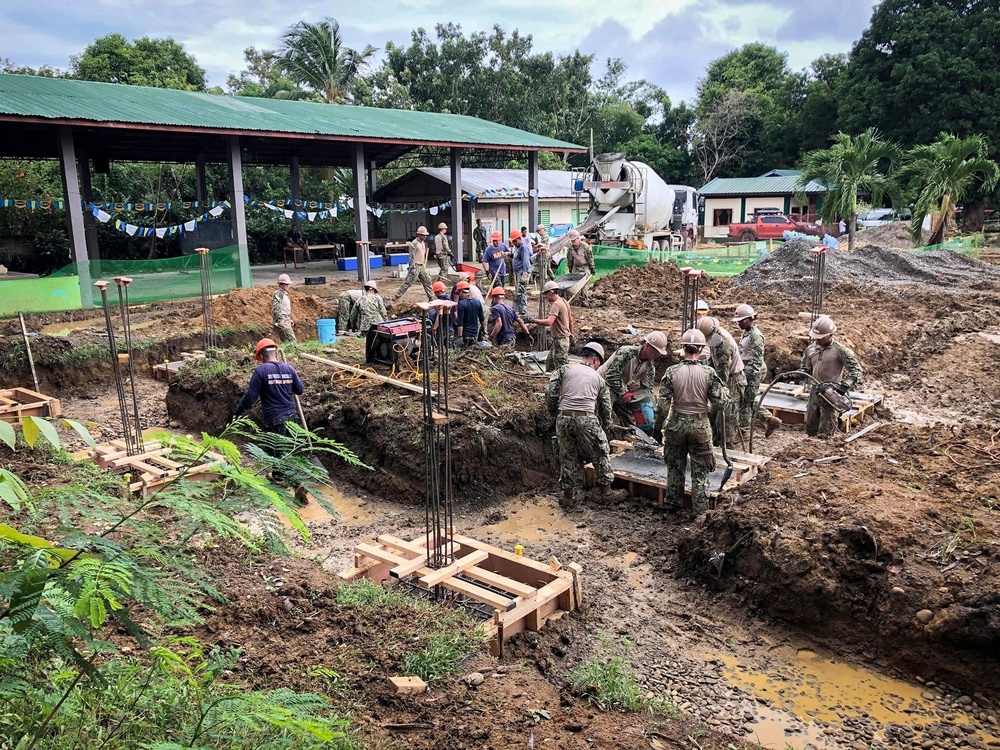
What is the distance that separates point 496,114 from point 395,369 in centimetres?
3803

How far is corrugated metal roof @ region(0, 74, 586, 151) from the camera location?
17.3 meters

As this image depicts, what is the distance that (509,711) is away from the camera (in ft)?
14.1

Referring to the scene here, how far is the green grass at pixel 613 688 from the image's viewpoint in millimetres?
4758

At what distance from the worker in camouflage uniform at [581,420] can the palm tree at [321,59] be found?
32.5 meters

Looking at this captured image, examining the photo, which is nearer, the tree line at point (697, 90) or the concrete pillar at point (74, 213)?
the concrete pillar at point (74, 213)

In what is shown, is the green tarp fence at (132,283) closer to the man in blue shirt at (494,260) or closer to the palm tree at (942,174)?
the man in blue shirt at (494,260)

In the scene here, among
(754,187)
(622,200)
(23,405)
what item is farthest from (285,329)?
(754,187)

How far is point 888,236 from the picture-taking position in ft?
101

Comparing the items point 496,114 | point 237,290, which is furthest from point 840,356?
point 496,114

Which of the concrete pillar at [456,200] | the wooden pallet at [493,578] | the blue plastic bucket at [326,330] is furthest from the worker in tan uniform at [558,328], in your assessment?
the concrete pillar at [456,200]

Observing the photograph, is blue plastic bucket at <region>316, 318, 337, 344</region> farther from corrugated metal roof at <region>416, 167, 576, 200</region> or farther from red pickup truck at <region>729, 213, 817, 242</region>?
red pickup truck at <region>729, 213, 817, 242</region>

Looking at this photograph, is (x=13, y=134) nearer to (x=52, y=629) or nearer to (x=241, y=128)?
(x=241, y=128)

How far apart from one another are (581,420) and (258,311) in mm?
10870

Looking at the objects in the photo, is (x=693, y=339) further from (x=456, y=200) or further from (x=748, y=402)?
(x=456, y=200)
